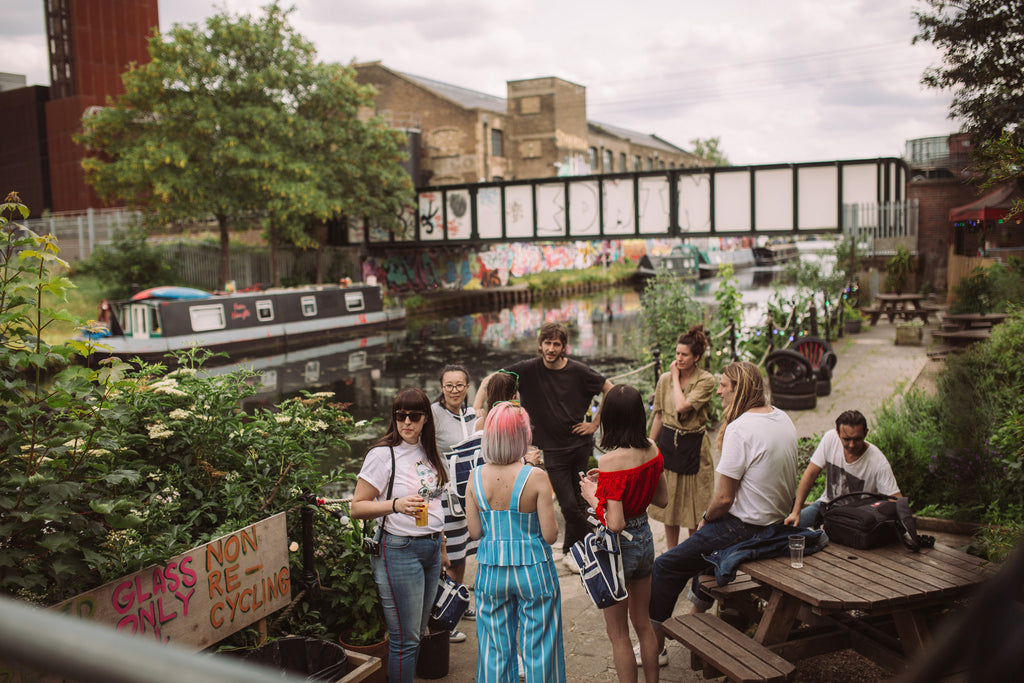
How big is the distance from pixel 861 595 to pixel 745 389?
4.53ft

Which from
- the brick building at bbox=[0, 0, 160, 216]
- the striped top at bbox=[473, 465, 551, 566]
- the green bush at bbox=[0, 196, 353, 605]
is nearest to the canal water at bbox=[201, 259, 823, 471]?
the green bush at bbox=[0, 196, 353, 605]

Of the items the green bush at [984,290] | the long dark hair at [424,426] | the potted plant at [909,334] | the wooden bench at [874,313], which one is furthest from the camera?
the wooden bench at [874,313]

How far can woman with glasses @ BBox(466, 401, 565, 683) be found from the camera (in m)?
3.67

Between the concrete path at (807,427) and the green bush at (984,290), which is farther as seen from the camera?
the green bush at (984,290)

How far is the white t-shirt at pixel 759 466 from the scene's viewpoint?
175 inches

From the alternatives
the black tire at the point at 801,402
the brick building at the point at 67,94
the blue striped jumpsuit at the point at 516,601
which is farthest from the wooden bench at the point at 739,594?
the brick building at the point at 67,94

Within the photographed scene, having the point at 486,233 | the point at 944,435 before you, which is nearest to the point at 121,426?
the point at 944,435

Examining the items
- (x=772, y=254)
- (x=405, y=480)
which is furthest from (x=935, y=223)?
(x=772, y=254)

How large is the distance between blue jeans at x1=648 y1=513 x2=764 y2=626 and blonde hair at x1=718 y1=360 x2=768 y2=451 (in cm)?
55

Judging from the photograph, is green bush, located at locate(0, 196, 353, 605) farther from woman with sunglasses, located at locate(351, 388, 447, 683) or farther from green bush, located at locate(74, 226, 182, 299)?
green bush, located at locate(74, 226, 182, 299)

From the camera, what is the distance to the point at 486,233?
31.8 m

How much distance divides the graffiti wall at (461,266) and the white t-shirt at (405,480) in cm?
3308

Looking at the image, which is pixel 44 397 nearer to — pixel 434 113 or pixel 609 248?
pixel 434 113

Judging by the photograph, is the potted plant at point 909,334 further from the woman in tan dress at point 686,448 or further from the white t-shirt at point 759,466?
the white t-shirt at point 759,466
